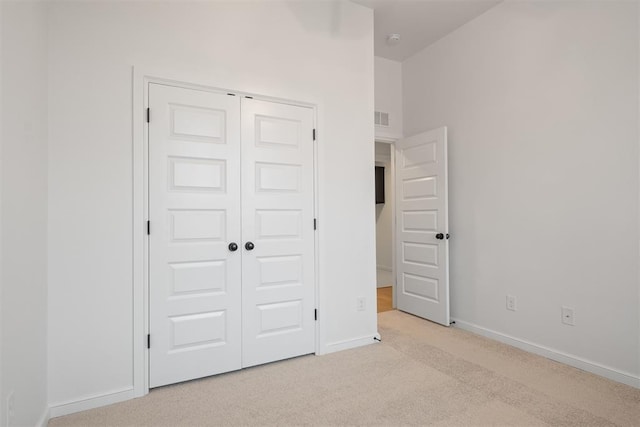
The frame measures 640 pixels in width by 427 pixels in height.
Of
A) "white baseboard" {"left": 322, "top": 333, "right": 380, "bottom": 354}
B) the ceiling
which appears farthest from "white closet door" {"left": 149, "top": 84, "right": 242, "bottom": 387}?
the ceiling

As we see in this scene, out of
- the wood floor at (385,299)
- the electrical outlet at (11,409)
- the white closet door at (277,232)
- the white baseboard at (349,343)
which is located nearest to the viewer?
the electrical outlet at (11,409)

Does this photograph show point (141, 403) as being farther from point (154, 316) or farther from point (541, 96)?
point (541, 96)

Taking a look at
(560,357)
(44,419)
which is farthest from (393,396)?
(44,419)

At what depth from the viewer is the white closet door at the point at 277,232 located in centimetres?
253

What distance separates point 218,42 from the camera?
243 cm

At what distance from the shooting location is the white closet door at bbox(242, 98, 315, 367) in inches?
99.7

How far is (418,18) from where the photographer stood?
329 centimetres

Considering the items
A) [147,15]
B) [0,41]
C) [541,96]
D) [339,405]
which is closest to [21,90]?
[0,41]

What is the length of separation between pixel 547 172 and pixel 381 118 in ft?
6.20

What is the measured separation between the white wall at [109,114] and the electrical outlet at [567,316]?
1861 mm

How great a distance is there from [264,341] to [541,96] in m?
2.95

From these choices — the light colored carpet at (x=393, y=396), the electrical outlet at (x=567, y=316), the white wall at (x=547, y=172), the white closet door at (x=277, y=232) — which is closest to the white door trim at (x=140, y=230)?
the light colored carpet at (x=393, y=396)

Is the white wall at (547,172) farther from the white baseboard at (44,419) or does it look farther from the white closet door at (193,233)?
the white baseboard at (44,419)

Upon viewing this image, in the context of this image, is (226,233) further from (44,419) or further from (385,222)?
(385,222)
